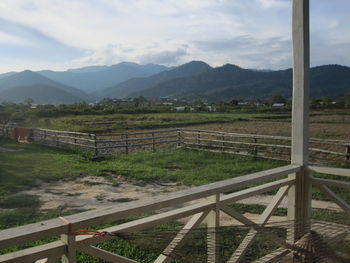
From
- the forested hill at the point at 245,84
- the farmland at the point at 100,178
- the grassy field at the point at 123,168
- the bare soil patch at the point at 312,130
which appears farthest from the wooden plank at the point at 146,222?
the forested hill at the point at 245,84

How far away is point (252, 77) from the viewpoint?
164000 mm

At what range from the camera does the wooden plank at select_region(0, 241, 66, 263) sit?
1.27 m

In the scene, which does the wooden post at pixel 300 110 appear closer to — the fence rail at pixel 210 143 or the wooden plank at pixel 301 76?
the wooden plank at pixel 301 76

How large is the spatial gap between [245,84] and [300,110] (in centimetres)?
14831

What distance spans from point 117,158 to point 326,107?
148 ft

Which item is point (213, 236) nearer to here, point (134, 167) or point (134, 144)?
point (134, 167)

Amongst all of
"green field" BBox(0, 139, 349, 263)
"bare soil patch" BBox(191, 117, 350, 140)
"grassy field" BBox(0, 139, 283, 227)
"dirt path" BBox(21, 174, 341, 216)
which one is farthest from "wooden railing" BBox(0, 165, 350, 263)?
"bare soil patch" BBox(191, 117, 350, 140)

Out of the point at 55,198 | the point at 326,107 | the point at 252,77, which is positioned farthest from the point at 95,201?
the point at 252,77

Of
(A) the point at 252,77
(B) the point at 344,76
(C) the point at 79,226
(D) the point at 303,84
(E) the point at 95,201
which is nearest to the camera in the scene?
(C) the point at 79,226

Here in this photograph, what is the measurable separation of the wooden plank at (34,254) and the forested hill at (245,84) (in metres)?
94.7

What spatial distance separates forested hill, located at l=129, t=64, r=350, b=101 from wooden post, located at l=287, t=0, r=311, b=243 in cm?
9297

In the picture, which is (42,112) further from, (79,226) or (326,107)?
(79,226)

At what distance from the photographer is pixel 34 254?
4.31ft

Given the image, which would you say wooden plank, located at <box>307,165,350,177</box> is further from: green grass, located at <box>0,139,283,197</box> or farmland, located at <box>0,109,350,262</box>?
green grass, located at <box>0,139,283,197</box>
